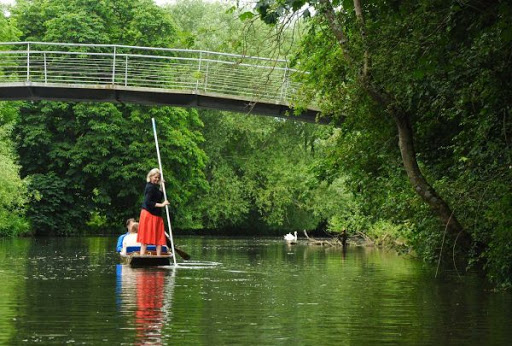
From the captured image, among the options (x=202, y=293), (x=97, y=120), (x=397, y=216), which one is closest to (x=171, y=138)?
(x=97, y=120)

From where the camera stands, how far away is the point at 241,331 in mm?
9383

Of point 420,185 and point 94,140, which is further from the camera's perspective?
point 94,140

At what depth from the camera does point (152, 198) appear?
2039 centimetres

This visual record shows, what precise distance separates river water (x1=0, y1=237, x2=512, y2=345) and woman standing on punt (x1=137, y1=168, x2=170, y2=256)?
42.7 inches

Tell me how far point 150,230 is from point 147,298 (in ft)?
26.0

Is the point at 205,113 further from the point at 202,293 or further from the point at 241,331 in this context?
the point at 241,331

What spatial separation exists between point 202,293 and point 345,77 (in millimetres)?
5721

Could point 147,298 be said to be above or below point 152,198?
below

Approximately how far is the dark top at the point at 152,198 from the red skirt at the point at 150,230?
0.29ft

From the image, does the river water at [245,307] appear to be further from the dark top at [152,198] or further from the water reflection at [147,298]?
the dark top at [152,198]

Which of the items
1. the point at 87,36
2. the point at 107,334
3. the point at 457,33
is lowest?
the point at 107,334

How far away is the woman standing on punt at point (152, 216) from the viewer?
2033cm

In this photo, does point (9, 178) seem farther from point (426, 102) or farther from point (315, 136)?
point (426, 102)

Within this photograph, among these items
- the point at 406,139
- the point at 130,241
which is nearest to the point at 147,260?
the point at 130,241
